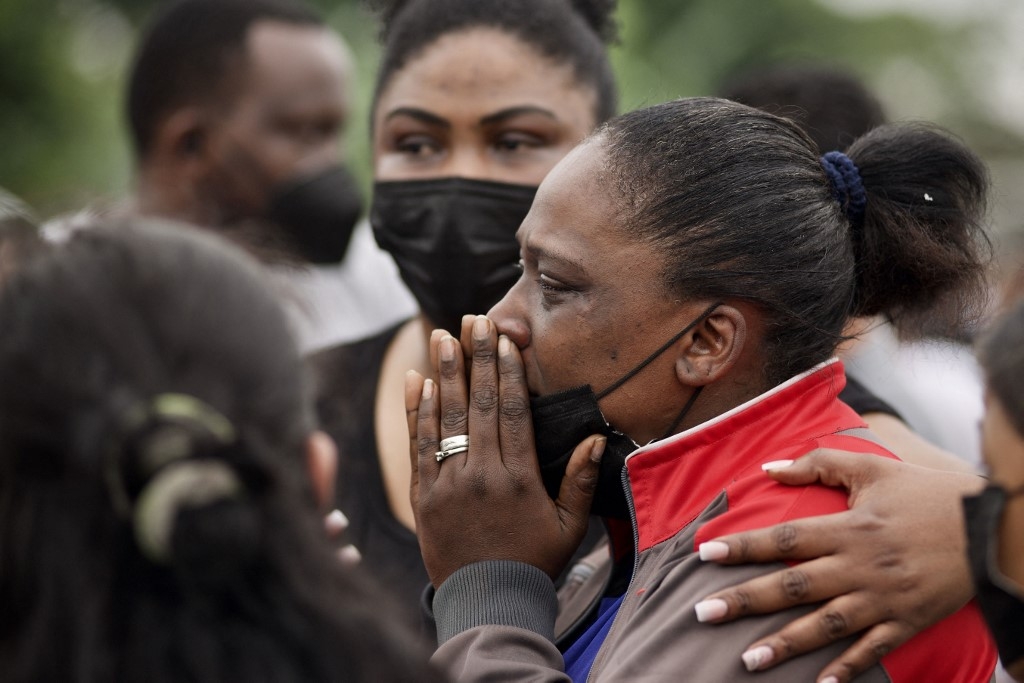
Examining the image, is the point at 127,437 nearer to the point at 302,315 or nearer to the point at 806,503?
the point at 302,315

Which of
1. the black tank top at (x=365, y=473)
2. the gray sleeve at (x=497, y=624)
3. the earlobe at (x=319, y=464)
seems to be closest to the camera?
the earlobe at (x=319, y=464)

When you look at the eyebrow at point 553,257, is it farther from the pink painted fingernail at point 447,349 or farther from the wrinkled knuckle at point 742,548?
the wrinkled knuckle at point 742,548

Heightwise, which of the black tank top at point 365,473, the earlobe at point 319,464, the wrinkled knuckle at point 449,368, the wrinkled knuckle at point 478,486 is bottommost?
the black tank top at point 365,473

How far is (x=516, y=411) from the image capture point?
2.75 m

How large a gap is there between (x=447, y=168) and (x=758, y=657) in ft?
6.79

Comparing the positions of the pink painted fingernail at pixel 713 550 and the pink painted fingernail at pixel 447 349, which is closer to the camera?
the pink painted fingernail at pixel 713 550

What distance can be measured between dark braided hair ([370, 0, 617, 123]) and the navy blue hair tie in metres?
1.30

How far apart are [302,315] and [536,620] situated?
0.89 m

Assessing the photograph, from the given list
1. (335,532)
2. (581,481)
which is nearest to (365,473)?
(581,481)

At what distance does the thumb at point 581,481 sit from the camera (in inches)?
105

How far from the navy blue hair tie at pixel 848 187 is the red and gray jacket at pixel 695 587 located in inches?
15.7

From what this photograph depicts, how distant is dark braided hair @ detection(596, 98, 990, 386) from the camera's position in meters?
2.58

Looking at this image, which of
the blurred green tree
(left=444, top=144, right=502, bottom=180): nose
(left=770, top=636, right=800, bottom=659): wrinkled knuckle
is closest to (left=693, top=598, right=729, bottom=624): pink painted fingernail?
(left=770, top=636, right=800, bottom=659): wrinkled knuckle

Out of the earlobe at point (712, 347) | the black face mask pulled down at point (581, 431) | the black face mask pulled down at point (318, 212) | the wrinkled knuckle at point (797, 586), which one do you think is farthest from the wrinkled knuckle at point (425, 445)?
the black face mask pulled down at point (318, 212)
